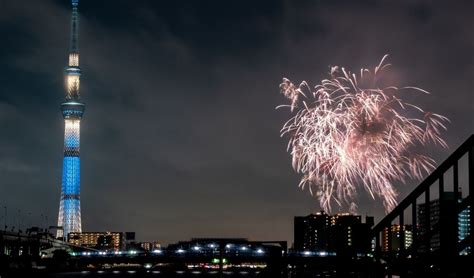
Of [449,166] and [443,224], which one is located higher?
[449,166]

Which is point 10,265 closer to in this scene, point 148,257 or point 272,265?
point 148,257

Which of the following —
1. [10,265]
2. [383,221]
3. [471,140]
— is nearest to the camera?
[471,140]

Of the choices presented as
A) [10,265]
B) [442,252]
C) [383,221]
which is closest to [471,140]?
[442,252]

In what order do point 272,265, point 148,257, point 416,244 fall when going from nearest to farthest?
point 416,244 → point 272,265 → point 148,257

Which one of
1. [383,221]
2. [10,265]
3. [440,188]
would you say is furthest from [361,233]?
[10,265]

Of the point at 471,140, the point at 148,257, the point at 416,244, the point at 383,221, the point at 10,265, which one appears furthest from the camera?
the point at 148,257

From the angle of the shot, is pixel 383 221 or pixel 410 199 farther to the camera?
pixel 383 221

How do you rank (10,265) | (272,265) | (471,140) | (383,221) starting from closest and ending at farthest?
(471,140)
(383,221)
(272,265)
(10,265)

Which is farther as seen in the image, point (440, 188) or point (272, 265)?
point (272, 265)

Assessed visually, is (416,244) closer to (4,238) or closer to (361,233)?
(361,233)
